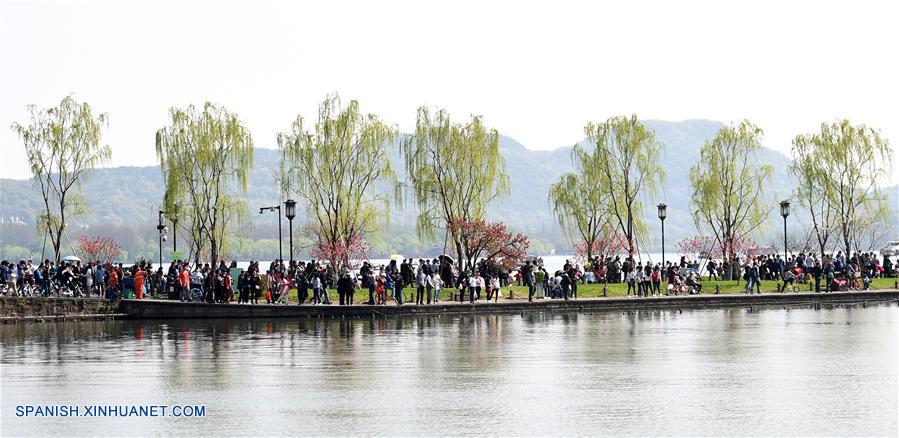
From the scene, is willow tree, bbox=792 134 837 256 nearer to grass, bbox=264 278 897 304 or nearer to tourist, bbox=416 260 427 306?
grass, bbox=264 278 897 304

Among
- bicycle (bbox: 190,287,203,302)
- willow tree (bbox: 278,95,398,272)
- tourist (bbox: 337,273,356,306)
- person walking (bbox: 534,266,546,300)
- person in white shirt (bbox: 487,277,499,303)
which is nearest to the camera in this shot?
tourist (bbox: 337,273,356,306)

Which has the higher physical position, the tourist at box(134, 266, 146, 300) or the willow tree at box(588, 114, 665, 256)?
the willow tree at box(588, 114, 665, 256)

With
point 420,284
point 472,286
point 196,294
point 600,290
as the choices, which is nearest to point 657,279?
point 600,290

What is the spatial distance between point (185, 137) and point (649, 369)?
44759mm

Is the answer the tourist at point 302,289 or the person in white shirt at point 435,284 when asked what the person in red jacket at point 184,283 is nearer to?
the tourist at point 302,289

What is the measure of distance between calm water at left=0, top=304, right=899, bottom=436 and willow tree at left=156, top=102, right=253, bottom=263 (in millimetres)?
28070

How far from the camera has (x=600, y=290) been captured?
51.6 m

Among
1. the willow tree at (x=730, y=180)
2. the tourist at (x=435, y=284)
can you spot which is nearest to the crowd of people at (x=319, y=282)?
the tourist at (x=435, y=284)

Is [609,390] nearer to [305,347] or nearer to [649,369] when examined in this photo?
[649,369]

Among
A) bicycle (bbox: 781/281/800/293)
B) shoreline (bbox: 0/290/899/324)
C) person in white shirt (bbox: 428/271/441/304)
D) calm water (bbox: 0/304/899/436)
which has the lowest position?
calm water (bbox: 0/304/899/436)

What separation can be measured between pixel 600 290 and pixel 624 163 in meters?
20.7

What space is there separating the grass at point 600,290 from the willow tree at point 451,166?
36.3 feet

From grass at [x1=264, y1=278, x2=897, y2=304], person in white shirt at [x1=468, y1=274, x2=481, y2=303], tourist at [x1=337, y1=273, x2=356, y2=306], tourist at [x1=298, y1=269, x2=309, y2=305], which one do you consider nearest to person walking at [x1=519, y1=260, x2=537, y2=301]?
grass at [x1=264, y1=278, x2=897, y2=304]

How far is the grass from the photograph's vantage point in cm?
4750
